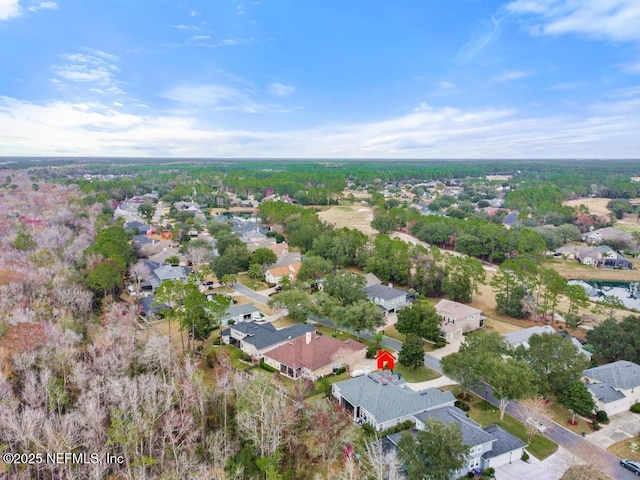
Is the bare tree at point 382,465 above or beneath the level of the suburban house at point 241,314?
above

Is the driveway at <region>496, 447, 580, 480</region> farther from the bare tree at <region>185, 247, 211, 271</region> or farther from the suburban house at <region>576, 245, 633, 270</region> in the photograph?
the suburban house at <region>576, 245, 633, 270</region>

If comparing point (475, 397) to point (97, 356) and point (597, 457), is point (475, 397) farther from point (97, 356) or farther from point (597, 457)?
point (97, 356)

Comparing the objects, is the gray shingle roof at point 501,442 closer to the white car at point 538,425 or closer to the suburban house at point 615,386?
the white car at point 538,425

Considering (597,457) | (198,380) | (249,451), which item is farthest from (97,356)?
(597,457)

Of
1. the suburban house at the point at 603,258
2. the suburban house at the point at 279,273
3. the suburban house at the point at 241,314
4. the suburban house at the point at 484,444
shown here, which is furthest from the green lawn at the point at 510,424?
the suburban house at the point at 603,258

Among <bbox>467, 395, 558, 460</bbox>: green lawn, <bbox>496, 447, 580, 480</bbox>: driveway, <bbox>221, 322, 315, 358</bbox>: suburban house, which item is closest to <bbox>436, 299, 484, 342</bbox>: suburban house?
<bbox>467, 395, 558, 460</bbox>: green lawn
